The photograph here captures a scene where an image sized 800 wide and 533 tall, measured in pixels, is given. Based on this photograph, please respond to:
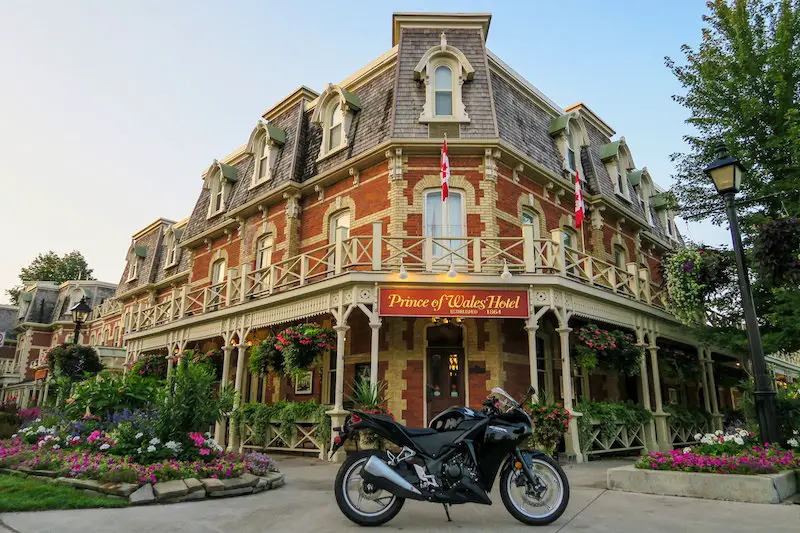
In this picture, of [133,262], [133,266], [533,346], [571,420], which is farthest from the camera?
[133,262]

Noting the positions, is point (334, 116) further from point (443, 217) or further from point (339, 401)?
point (339, 401)

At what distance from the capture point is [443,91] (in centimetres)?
1469

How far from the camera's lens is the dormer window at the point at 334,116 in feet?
52.2

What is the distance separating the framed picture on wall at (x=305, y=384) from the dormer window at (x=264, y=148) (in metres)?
6.89

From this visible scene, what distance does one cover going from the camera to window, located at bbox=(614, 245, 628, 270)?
18.9 metres

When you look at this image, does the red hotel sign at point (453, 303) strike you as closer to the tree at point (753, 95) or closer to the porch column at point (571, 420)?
Answer: the porch column at point (571, 420)

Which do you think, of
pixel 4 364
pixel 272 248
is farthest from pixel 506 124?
pixel 4 364

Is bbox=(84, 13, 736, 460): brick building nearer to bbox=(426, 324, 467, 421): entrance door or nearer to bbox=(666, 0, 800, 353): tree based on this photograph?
bbox=(426, 324, 467, 421): entrance door

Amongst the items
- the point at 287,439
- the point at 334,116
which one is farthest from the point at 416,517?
the point at 334,116

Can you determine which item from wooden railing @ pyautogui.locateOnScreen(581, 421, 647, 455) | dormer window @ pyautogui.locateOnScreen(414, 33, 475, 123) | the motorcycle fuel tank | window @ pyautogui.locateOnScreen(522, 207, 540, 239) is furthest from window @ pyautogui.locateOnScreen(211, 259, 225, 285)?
the motorcycle fuel tank

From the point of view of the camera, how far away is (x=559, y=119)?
17.1 meters

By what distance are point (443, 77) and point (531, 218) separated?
4.77 meters

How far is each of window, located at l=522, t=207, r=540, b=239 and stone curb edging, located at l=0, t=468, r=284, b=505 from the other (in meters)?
10.4

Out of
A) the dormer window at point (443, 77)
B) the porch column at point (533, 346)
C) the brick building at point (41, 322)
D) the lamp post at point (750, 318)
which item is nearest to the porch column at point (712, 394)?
the porch column at point (533, 346)
